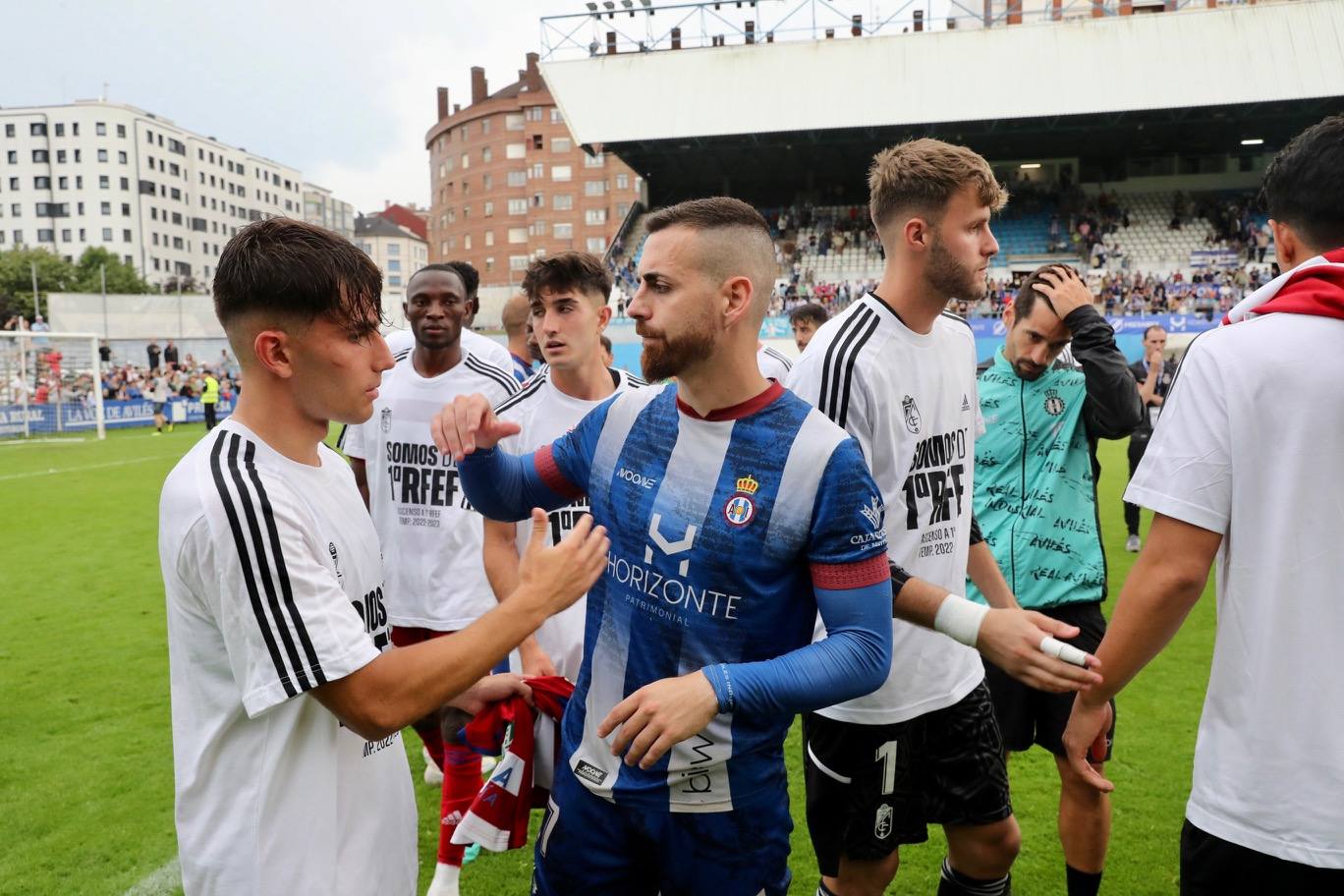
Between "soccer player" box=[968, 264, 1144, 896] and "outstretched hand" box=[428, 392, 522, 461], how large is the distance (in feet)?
7.24

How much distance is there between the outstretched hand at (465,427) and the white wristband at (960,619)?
49.3 inches

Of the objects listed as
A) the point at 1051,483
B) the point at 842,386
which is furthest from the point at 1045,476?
the point at 842,386

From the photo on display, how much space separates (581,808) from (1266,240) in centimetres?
3775

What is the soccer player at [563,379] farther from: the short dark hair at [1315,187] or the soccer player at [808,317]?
the soccer player at [808,317]

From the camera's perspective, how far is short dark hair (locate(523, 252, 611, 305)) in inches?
149

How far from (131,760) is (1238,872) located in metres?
5.38

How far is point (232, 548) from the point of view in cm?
173

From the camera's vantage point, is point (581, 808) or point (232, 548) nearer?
point (232, 548)

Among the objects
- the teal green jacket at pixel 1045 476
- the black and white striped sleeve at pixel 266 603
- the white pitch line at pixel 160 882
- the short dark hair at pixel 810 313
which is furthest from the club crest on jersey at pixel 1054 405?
the short dark hair at pixel 810 313

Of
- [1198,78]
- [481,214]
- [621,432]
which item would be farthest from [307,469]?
[481,214]

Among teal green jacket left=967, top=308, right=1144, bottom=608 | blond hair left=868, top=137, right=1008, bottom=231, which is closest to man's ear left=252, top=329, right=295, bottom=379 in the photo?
blond hair left=868, top=137, right=1008, bottom=231

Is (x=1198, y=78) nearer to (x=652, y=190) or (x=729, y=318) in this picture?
(x=652, y=190)

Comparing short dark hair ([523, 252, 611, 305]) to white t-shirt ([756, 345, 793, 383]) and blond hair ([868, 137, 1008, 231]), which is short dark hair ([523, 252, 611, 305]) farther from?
white t-shirt ([756, 345, 793, 383])

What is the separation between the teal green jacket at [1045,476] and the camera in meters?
3.65
